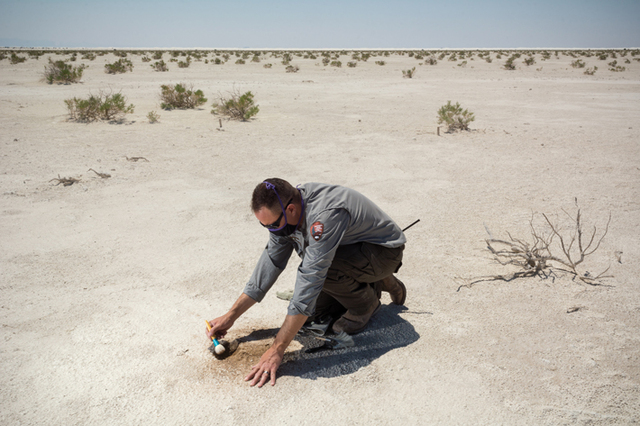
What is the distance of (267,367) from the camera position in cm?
234

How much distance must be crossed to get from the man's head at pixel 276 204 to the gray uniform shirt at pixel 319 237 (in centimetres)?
8

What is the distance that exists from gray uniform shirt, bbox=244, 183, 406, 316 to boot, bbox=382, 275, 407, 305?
0.43 m

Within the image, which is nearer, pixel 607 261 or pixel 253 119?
pixel 607 261

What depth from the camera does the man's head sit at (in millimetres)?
2186

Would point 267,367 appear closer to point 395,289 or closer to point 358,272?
point 358,272

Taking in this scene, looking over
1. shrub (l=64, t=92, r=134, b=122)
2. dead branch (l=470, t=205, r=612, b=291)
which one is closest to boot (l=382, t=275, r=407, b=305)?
dead branch (l=470, t=205, r=612, b=291)

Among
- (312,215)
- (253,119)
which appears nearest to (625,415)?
(312,215)

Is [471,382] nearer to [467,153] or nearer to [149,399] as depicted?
[149,399]

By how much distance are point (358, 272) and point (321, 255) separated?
497 mm

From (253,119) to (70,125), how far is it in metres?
3.80

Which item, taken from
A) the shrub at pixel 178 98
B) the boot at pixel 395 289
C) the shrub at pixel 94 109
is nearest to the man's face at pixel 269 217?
the boot at pixel 395 289

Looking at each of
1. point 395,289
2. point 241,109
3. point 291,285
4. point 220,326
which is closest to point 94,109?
point 241,109

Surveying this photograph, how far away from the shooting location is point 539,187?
18.1ft

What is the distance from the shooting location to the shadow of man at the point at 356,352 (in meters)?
2.53
